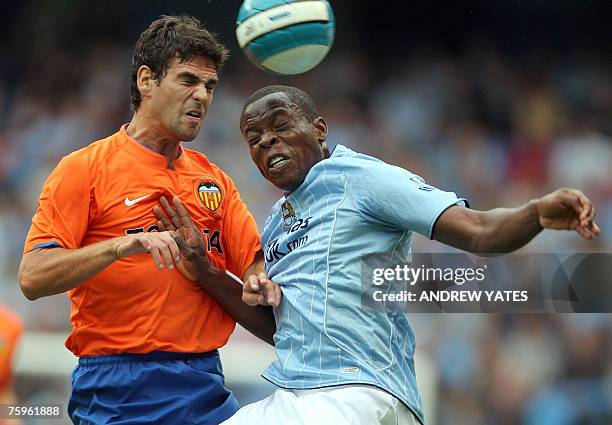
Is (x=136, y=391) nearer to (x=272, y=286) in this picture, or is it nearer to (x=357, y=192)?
(x=272, y=286)

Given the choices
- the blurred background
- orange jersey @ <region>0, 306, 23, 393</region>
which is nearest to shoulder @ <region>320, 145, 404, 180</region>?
the blurred background

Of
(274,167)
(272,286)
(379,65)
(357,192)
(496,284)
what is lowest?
(272,286)

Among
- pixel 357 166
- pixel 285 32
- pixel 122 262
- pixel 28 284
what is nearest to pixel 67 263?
pixel 28 284

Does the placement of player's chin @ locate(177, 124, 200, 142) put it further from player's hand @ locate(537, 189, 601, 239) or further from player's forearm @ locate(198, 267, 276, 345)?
player's hand @ locate(537, 189, 601, 239)

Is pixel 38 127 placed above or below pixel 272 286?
above

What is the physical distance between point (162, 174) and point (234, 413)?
3.70ft

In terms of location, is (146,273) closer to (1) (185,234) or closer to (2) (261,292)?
(1) (185,234)

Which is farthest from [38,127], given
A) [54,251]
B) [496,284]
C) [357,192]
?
[357,192]

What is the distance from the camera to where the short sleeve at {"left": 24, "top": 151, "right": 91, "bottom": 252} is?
3697mm

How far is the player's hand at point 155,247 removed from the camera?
3279 millimetres

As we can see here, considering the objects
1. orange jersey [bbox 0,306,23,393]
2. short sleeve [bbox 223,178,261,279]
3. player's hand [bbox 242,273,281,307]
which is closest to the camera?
player's hand [bbox 242,273,281,307]

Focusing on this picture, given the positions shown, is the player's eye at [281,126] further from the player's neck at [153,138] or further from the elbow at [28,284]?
the elbow at [28,284]

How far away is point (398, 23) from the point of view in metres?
8.48

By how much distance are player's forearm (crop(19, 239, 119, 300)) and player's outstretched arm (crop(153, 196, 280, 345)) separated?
0.40 meters
